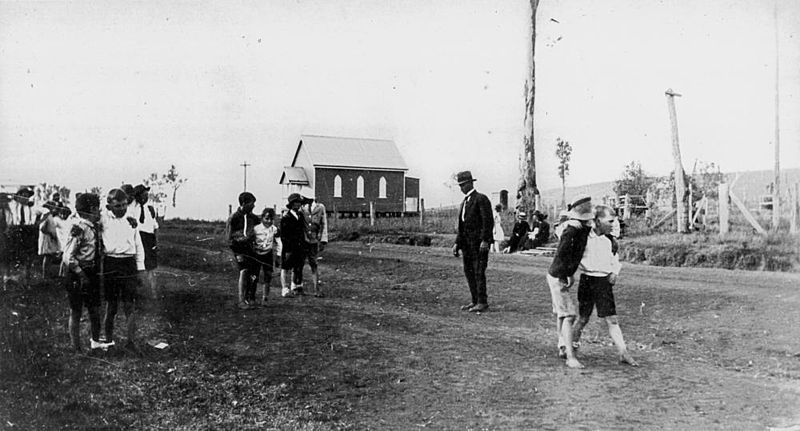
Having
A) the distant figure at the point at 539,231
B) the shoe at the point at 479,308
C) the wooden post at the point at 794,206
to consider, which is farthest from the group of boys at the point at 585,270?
the wooden post at the point at 794,206

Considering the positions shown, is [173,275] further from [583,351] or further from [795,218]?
[795,218]

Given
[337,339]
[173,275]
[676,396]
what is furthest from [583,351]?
[173,275]

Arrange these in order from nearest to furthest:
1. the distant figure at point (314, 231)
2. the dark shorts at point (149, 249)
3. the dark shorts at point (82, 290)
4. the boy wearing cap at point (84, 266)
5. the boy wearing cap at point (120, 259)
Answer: the boy wearing cap at point (84, 266) → the dark shorts at point (82, 290) → the boy wearing cap at point (120, 259) → the dark shorts at point (149, 249) → the distant figure at point (314, 231)

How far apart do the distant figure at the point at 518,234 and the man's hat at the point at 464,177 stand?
2.25 feet

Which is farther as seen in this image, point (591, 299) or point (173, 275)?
point (173, 275)

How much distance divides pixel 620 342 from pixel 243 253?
426cm

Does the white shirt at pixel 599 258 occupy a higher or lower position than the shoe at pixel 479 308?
higher

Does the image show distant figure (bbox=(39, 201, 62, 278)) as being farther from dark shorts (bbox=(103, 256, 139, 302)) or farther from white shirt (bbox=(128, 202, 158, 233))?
white shirt (bbox=(128, 202, 158, 233))

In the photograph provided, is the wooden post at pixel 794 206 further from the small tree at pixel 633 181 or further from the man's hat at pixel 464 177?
the man's hat at pixel 464 177

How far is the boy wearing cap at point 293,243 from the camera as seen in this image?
306 inches

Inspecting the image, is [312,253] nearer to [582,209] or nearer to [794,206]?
[582,209]

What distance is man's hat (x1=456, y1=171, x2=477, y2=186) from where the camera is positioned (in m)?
6.37

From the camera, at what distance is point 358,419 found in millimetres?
3543

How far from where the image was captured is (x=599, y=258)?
179 inches
